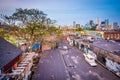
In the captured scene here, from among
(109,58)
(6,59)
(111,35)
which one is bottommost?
(109,58)

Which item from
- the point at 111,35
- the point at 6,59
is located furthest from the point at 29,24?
the point at 111,35

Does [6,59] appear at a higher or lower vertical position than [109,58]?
higher

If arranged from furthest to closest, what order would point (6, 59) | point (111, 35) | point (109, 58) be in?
1. point (111, 35)
2. point (109, 58)
3. point (6, 59)

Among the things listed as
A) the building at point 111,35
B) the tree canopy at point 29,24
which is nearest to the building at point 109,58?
the tree canopy at point 29,24

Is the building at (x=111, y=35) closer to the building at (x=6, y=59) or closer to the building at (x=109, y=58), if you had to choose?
the building at (x=109, y=58)

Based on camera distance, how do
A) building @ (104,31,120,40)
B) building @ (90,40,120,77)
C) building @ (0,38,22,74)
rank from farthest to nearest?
building @ (104,31,120,40) → building @ (90,40,120,77) → building @ (0,38,22,74)

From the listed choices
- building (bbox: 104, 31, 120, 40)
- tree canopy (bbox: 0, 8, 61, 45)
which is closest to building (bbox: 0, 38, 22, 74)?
tree canopy (bbox: 0, 8, 61, 45)

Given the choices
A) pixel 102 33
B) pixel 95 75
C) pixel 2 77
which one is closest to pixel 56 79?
pixel 95 75

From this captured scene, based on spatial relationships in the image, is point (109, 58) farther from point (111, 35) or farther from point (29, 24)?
point (111, 35)

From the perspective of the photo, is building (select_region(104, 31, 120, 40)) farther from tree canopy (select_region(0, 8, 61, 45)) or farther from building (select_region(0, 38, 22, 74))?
Result: building (select_region(0, 38, 22, 74))

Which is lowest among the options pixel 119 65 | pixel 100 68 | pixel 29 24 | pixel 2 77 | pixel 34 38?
pixel 100 68

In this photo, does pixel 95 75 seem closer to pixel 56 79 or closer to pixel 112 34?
pixel 56 79
